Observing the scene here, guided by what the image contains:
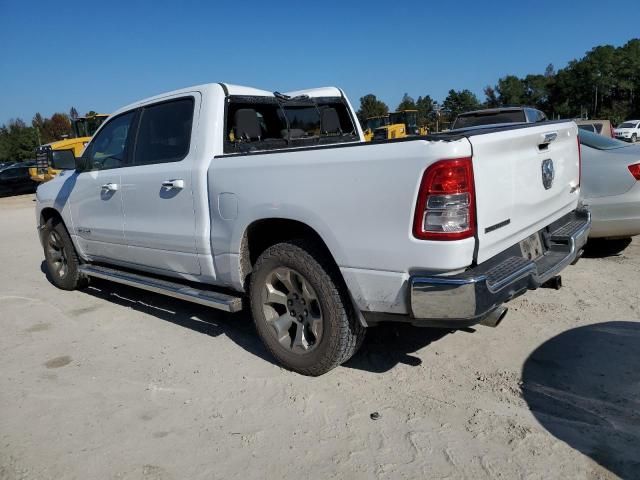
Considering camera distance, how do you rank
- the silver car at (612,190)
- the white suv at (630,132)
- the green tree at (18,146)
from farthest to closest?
the green tree at (18,146) < the white suv at (630,132) < the silver car at (612,190)

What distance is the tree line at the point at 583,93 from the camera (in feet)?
230

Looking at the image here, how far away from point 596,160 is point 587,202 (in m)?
0.46

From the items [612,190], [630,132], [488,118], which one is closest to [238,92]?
[612,190]

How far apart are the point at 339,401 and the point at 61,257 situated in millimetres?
4447

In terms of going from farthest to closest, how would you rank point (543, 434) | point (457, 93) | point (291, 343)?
point (457, 93)
point (291, 343)
point (543, 434)

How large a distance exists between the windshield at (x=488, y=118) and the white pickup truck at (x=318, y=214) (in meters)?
5.34

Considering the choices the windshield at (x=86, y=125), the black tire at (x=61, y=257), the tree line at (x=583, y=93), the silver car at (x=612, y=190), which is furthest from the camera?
the tree line at (x=583, y=93)

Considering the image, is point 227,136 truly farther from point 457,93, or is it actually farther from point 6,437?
point 457,93

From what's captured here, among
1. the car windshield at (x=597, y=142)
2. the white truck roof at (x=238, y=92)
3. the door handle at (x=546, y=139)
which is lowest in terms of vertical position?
the car windshield at (x=597, y=142)

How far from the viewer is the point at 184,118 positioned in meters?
4.18

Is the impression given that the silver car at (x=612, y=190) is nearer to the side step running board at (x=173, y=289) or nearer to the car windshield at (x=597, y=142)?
the car windshield at (x=597, y=142)

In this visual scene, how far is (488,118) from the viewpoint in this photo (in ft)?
32.2

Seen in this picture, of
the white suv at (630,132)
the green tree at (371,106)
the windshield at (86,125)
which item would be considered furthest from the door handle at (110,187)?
the green tree at (371,106)

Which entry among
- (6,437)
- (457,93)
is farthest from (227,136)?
(457,93)
